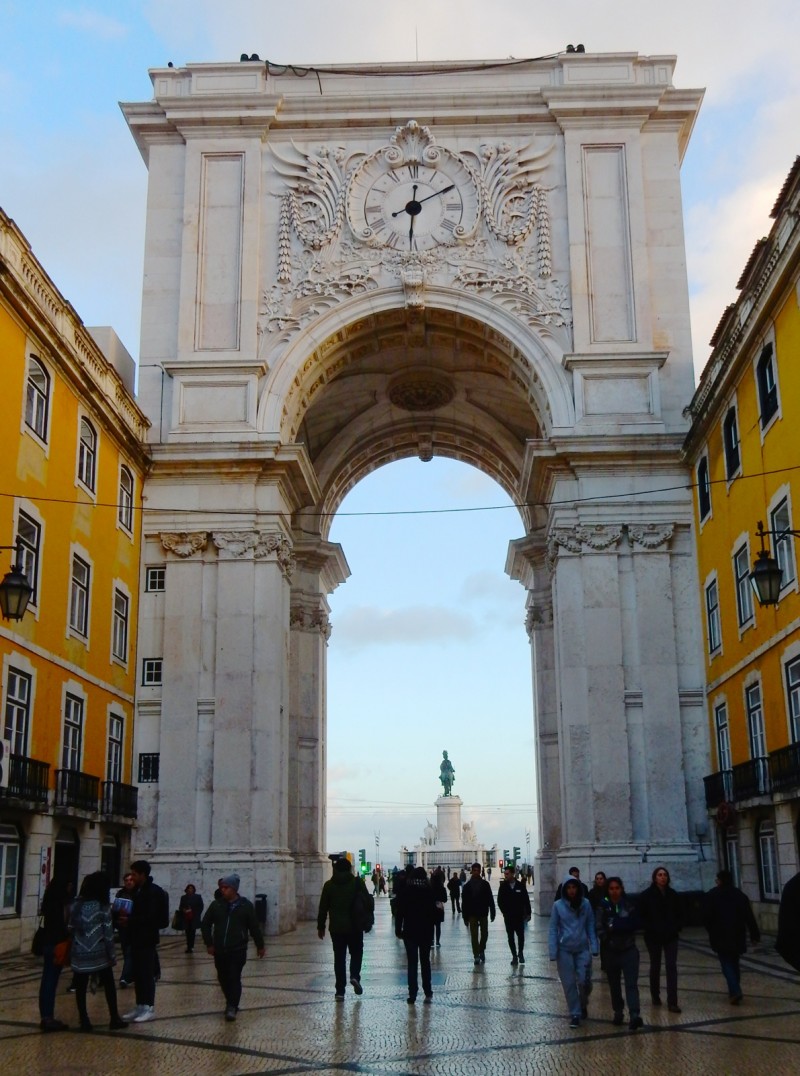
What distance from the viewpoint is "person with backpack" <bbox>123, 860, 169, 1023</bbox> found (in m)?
13.4

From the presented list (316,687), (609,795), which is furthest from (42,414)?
(316,687)

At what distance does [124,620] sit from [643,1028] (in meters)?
20.0

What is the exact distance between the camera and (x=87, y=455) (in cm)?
2753

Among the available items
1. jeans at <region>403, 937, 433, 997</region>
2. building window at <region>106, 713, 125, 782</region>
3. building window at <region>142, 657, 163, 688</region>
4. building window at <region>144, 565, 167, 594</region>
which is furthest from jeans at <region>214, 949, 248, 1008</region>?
building window at <region>144, 565, 167, 594</region>

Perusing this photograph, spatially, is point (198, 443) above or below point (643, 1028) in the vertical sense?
above

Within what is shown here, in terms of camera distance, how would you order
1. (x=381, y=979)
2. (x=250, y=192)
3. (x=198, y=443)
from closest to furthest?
(x=381, y=979)
(x=198, y=443)
(x=250, y=192)

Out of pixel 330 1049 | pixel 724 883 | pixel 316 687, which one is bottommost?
pixel 330 1049

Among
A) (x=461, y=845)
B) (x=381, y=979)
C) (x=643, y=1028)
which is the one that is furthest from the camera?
(x=461, y=845)

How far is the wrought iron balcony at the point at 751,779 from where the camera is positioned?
23.9 meters

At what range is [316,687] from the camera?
133 feet

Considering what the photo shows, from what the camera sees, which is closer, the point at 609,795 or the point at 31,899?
the point at 31,899

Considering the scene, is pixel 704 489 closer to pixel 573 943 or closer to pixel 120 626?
pixel 120 626

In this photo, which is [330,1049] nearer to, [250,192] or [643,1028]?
[643,1028]

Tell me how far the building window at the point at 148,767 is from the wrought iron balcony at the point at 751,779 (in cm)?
1345
